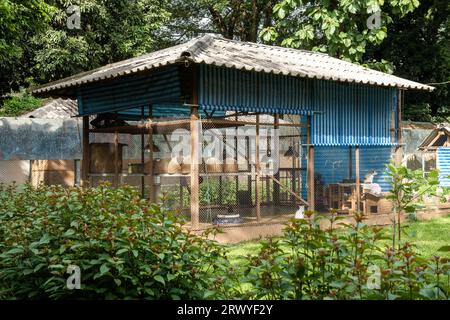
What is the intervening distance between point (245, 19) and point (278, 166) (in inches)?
552

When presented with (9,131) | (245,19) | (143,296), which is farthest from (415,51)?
(143,296)

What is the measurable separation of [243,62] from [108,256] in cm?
704

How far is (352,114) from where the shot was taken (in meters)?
13.4

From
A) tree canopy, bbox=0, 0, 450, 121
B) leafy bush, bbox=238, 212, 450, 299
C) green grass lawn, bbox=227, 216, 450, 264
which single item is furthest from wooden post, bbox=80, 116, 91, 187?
leafy bush, bbox=238, 212, 450, 299

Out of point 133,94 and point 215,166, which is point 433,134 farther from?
point 133,94

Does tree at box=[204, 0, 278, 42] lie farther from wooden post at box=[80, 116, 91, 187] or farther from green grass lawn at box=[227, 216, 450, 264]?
green grass lawn at box=[227, 216, 450, 264]

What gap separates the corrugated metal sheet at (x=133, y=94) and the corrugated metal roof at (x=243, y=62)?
1.10 feet

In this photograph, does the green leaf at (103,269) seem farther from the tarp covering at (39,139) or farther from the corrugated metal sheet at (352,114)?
the tarp covering at (39,139)

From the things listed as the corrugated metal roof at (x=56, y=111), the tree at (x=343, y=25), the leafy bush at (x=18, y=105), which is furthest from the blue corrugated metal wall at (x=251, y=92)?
the leafy bush at (x=18, y=105)

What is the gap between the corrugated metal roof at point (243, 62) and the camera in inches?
386

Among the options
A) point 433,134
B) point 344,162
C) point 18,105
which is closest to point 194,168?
point 344,162

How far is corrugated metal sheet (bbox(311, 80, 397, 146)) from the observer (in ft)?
41.2

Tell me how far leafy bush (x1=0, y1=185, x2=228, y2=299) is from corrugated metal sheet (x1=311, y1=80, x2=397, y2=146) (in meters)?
8.46
